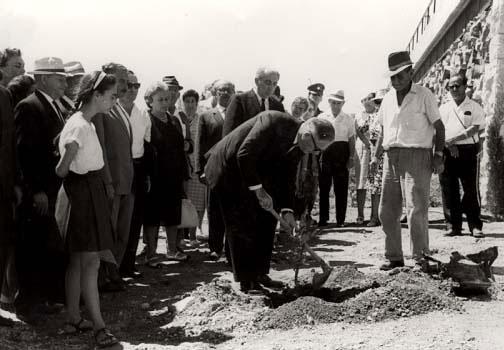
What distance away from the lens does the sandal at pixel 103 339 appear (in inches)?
186

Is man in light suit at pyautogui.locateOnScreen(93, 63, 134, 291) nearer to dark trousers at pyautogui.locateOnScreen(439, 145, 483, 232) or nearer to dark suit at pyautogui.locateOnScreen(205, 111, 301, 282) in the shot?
dark suit at pyautogui.locateOnScreen(205, 111, 301, 282)

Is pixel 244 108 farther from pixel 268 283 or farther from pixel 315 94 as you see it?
pixel 315 94

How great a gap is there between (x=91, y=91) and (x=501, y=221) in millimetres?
7416

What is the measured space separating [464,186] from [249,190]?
4.14 meters

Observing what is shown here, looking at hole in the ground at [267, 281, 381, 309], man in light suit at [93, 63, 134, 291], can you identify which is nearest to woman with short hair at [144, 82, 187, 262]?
man in light suit at [93, 63, 134, 291]

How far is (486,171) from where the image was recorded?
11164 millimetres

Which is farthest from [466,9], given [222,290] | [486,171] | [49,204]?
[49,204]

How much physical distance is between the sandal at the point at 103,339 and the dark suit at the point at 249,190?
5.83 ft

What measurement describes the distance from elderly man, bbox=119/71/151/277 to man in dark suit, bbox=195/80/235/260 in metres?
0.89

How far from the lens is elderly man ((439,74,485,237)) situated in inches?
365

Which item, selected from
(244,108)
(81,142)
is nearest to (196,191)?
(244,108)

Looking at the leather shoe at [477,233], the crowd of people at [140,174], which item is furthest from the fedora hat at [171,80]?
the leather shoe at [477,233]

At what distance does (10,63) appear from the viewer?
262 inches

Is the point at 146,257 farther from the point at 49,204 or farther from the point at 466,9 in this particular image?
the point at 466,9
